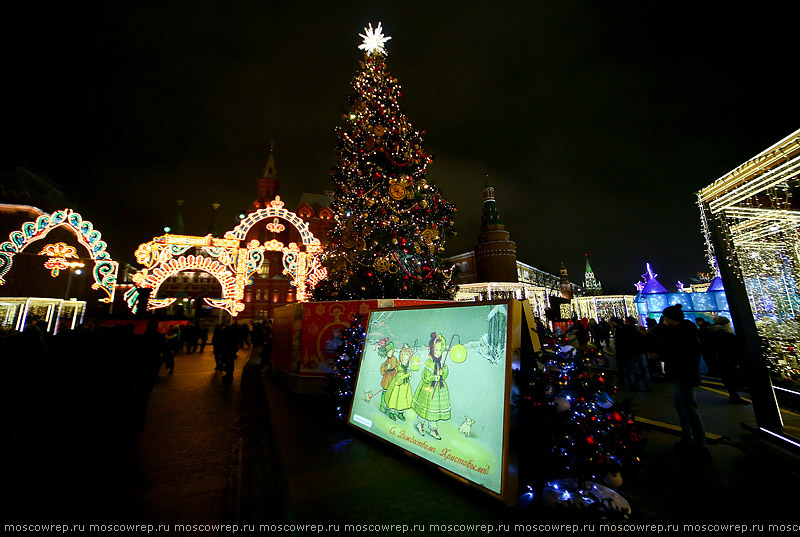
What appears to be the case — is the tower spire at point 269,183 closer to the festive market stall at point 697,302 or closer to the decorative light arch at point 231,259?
the decorative light arch at point 231,259

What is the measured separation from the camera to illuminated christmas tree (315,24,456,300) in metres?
8.68

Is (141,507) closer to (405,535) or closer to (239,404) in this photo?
(405,535)

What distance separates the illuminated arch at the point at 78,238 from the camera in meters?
11.9

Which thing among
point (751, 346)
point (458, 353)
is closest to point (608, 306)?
point (751, 346)

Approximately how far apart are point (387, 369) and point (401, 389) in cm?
38

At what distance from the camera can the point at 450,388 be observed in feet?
10.2

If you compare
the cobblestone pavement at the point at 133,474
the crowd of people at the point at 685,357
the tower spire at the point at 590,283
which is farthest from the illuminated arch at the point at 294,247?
the tower spire at the point at 590,283

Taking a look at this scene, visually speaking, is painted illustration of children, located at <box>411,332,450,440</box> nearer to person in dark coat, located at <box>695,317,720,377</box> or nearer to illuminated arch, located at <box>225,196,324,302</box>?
person in dark coat, located at <box>695,317,720,377</box>

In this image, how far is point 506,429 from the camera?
98.3 inches

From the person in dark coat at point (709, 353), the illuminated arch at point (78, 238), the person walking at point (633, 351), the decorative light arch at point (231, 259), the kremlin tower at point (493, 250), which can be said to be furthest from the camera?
the kremlin tower at point (493, 250)

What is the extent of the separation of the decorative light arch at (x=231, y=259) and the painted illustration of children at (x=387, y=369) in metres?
10.7

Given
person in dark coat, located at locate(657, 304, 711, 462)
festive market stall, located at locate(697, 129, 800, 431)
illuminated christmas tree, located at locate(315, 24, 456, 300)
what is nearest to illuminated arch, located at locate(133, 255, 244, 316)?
illuminated christmas tree, located at locate(315, 24, 456, 300)

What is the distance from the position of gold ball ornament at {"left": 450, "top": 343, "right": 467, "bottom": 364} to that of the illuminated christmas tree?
17.7 feet

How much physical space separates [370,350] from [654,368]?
950 cm
